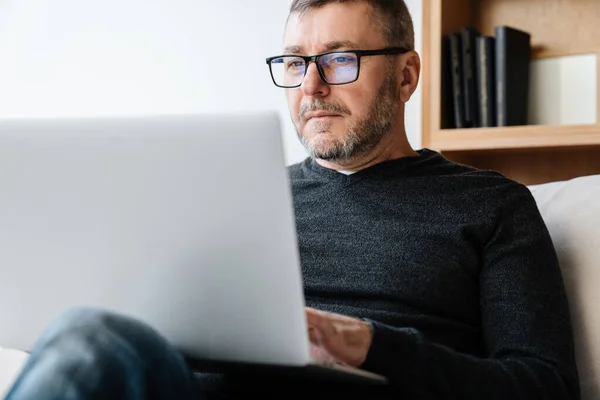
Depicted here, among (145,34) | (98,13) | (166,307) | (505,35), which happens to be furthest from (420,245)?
(98,13)

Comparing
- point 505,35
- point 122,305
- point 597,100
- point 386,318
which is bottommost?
point 386,318

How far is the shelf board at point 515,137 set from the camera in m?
1.74

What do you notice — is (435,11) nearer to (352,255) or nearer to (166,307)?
(352,255)

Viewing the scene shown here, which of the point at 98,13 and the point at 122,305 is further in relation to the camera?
the point at 98,13

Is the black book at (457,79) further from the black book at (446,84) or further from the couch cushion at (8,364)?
the couch cushion at (8,364)

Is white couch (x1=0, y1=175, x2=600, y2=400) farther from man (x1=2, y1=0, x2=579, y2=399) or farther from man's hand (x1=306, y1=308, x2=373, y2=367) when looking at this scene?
man's hand (x1=306, y1=308, x2=373, y2=367)

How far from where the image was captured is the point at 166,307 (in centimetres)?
84

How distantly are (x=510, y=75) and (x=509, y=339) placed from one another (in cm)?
84

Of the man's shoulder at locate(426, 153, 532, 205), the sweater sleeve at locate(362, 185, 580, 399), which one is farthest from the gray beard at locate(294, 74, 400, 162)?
the sweater sleeve at locate(362, 185, 580, 399)

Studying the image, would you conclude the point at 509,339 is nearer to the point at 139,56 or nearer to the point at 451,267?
the point at 451,267

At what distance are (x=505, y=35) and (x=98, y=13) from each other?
4.10 ft

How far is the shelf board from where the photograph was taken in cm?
174

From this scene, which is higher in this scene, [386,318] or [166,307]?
[166,307]

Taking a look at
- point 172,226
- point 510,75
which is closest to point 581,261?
point 510,75
